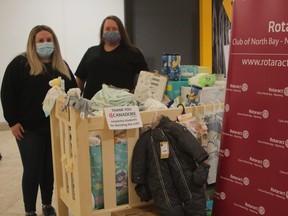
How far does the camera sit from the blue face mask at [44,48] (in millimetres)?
2570

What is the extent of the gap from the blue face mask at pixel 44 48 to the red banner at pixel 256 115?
4.34ft

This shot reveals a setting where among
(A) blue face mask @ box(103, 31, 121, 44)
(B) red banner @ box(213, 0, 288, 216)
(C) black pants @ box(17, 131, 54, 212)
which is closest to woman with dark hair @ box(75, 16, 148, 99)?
(A) blue face mask @ box(103, 31, 121, 44)

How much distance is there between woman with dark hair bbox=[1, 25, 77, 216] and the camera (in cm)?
250

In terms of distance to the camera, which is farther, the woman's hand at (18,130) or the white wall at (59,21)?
the white wall at (59,21)

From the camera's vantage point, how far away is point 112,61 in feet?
9.47

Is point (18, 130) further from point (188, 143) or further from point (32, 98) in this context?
point (188, 143)

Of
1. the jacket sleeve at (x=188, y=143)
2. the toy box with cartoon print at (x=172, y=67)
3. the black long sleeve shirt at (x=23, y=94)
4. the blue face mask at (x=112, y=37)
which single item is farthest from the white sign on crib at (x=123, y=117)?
the blue face mask at (x=112, y=37)

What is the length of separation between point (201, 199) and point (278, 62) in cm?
76

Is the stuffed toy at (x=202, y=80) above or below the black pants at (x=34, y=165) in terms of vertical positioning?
above

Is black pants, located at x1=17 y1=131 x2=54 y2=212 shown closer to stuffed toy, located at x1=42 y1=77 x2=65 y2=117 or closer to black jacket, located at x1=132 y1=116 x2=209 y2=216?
stuffed toy, located at x1=42 y1=77 x2=65 y2=117

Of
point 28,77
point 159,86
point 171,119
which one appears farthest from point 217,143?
point 28,77

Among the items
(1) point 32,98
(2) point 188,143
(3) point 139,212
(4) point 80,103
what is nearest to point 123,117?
(4) point 80,103

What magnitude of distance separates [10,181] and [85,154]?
86.6 inches

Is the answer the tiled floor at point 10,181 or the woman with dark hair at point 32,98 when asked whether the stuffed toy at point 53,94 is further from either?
the tiled floor at point 10,181
